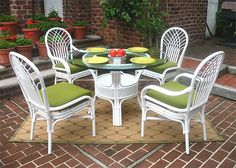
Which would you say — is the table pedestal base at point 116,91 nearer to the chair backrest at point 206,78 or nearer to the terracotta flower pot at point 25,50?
the chair backrest at point 206,78

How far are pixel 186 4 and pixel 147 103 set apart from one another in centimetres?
362

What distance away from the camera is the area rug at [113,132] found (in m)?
2.91

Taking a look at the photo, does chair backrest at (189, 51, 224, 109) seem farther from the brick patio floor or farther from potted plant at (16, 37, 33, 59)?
potted plant at (16, 37, 33, 59)

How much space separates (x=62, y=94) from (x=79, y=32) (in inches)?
123

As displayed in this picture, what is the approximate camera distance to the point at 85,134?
3.04 m

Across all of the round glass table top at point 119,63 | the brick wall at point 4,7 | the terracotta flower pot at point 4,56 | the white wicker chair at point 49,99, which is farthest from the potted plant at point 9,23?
the white wicker chair at point 49,99

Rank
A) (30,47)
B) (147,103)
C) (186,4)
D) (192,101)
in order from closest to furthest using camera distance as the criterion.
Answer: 1. (192,101)
2. (147,103)
3. (30,47)
4. (186,4)

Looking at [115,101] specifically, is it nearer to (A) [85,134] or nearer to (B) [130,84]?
(B) [130,84]

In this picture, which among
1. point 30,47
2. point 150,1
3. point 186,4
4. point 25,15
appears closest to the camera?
point 30,47

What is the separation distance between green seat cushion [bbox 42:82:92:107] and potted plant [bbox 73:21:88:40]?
9.20 ft

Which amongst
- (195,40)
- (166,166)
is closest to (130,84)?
(166,166)

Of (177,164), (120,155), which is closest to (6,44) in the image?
(120,155)

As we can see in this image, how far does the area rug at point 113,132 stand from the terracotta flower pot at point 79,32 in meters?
2.69

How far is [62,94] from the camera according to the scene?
9.32 ft
